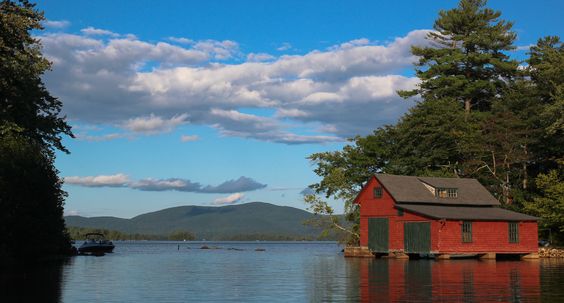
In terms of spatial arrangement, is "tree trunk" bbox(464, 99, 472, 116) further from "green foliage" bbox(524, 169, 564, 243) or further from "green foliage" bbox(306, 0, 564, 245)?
"green foliage" bbox(524, 169, 564, 243)

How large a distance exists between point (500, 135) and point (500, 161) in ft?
13.7

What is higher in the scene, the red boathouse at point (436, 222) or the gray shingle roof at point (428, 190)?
the gray shingle roof at point (428, 190)

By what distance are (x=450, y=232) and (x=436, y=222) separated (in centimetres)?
169

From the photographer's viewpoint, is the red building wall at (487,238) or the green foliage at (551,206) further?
the green foliage at (551,206)

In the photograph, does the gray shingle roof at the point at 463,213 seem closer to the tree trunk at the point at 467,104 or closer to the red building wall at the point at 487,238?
the red building wall at the point at 487,238

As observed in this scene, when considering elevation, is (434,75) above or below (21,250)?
above

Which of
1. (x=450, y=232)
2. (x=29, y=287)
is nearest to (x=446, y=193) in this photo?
(x=450, y=232)

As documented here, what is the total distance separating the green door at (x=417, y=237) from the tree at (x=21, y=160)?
31052mm

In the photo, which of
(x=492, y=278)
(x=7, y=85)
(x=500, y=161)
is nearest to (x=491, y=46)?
(x=500, y=161)

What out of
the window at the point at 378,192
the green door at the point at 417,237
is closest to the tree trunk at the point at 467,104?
the window at the point at 378,192

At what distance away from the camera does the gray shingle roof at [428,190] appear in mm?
65812

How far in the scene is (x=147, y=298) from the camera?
1072 inches

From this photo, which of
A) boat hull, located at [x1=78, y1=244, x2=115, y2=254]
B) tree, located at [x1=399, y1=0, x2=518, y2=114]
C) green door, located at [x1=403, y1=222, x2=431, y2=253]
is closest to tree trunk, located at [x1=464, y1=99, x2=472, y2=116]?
tree, located at [x1=399, y1=0, x2=518, y2=114]

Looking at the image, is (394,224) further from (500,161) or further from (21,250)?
(21,250)
